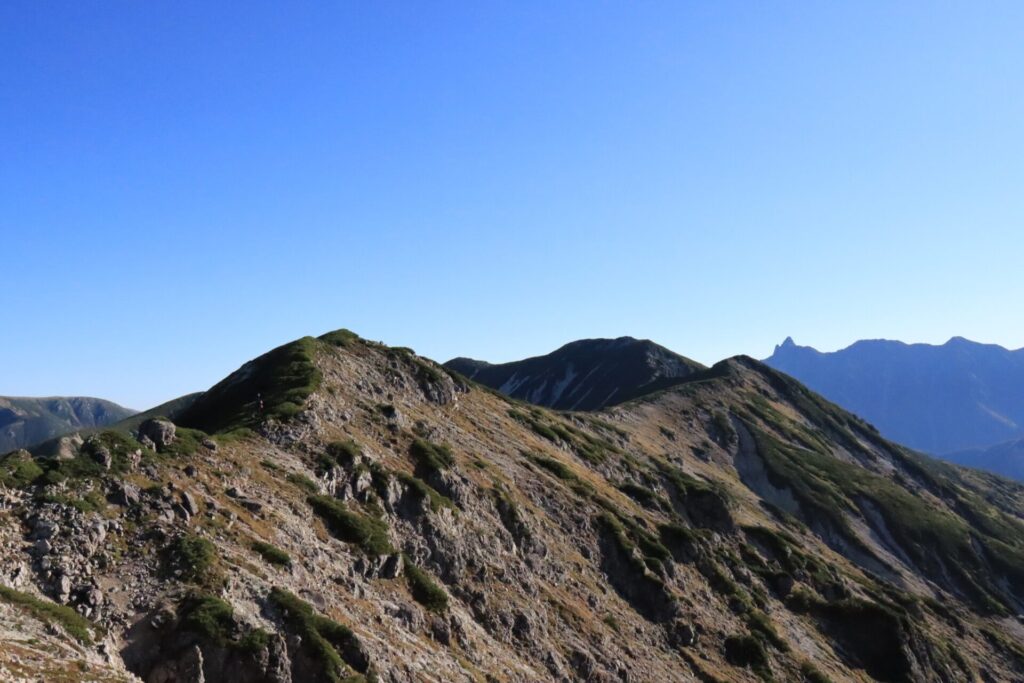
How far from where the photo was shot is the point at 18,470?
2759 cm

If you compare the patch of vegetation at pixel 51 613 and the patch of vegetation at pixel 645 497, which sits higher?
the patch of vegetation at pixel 645 497

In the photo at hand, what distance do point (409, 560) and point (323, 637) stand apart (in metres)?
11.9

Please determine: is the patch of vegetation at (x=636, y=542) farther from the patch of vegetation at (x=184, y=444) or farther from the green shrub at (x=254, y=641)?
the green shrub at (x=254, y=641)

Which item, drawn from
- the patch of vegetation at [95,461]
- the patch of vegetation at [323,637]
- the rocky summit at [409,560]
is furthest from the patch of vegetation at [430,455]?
the patch of vegetation at [323,637]

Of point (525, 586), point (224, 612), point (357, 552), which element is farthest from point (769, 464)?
point (224, 612)

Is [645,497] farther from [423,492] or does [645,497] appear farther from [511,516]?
[423,492]

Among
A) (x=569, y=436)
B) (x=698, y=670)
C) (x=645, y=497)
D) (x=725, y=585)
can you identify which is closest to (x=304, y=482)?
(x=698, y=670)

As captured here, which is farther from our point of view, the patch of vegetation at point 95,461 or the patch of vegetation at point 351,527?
the patch of vegetation at point 351,527

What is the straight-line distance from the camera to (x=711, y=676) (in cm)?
5150

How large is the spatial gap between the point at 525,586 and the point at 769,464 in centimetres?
10011

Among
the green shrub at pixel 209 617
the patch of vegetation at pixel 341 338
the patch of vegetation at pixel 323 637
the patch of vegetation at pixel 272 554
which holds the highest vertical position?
the patch of vegetation at pixel 341 338

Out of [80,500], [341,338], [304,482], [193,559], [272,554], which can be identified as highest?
[341,338]

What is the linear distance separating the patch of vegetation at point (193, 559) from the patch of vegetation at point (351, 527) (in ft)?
32.1

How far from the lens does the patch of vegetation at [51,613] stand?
22.1 metres
